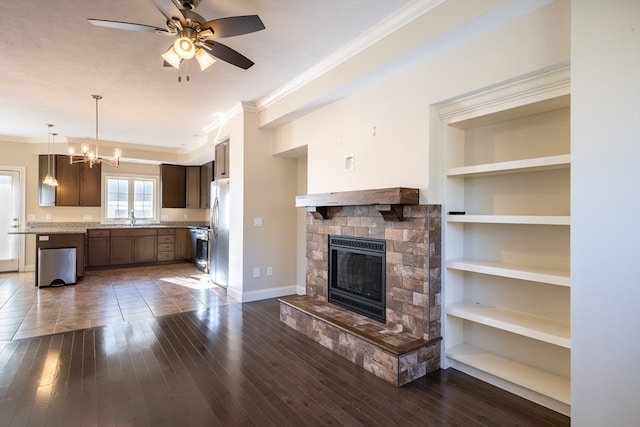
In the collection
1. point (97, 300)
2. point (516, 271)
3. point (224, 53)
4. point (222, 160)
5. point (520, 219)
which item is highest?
point (224, 53)

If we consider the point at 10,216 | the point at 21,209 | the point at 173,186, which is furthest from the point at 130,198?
the point at 10,216

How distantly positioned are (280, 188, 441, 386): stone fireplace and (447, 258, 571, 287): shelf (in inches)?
8.5

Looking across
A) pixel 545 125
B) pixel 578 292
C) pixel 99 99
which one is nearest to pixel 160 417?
pixel 578 292

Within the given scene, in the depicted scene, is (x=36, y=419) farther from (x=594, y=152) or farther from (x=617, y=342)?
(x=594, y=152)

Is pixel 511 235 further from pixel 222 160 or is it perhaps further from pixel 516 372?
pixel 222 160

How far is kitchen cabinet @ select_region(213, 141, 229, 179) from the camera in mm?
5312

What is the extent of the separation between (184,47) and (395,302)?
2540 millimetres

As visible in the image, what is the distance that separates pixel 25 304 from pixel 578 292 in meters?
6.06

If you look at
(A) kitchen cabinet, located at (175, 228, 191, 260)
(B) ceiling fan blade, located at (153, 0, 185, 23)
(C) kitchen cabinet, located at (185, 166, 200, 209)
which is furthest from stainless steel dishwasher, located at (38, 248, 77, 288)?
(B) ceiling fan blade, located at (153, 0, 185, 23)

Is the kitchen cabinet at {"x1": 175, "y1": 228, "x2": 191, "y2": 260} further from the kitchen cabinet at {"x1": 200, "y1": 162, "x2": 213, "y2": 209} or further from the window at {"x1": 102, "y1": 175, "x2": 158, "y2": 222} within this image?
the window at {"x1": 102, "y1": 175, "x2": 158, "y2": 222}

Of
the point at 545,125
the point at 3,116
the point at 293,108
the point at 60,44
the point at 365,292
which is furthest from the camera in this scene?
the point at 3,116

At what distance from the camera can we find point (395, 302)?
2.84m

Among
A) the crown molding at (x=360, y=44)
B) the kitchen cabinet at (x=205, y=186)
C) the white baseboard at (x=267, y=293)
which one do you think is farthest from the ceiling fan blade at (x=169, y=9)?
the kitchen cabinet at (x=205, y=186)

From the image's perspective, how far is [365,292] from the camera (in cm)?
321
